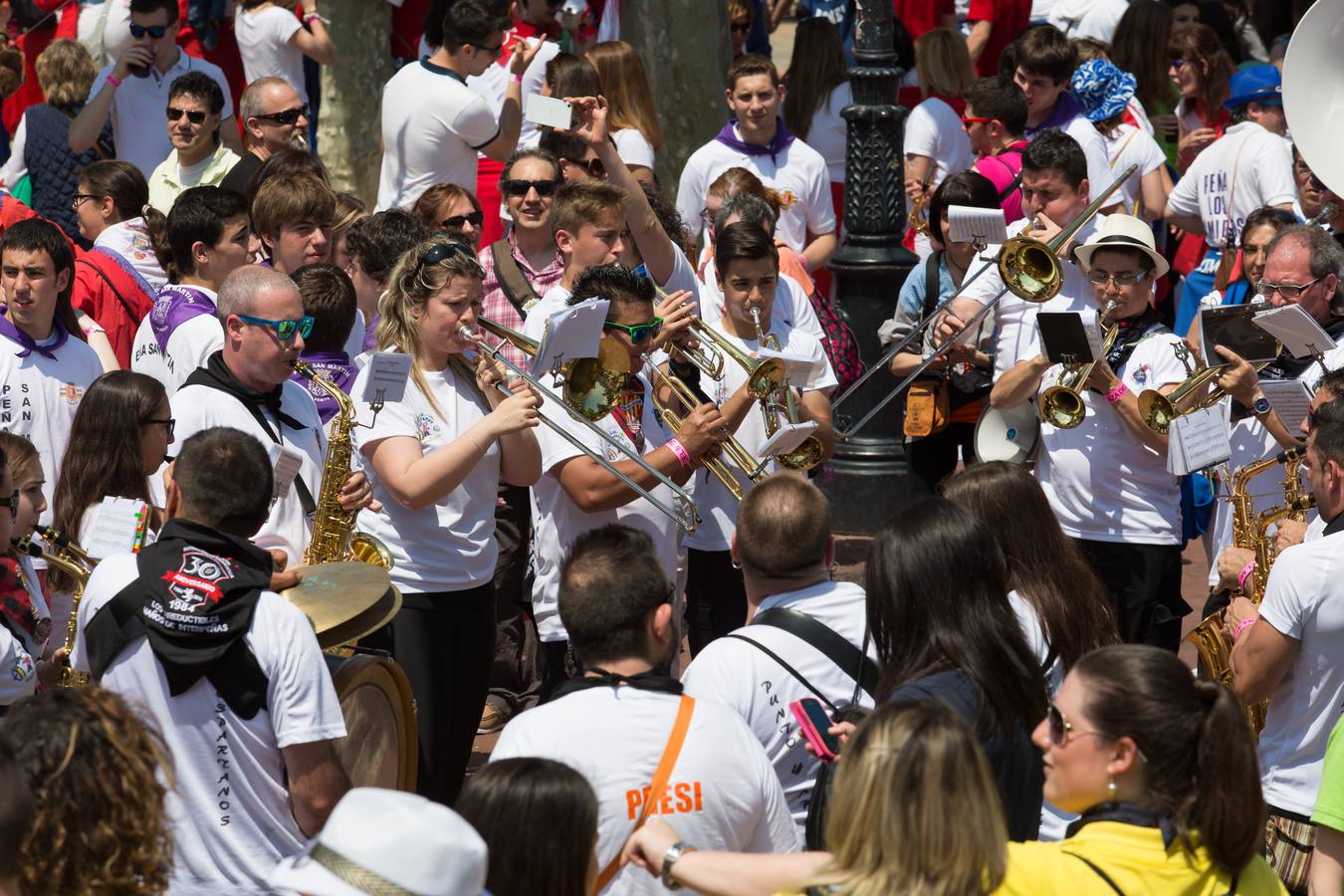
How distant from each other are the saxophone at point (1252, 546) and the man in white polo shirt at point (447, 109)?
410cm

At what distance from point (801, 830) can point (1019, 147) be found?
553cm

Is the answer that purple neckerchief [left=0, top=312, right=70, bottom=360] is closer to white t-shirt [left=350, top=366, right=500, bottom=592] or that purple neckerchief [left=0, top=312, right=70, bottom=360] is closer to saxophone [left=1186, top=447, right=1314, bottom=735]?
white t-shirt [left=350, top=366, right=500, bottom=592]

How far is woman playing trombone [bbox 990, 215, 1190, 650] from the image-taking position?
238 inches

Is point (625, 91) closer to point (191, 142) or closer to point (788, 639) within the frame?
point (191, 142)

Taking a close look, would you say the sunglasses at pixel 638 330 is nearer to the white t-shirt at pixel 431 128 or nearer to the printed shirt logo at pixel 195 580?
the printed shirt logo at pixel 195 580

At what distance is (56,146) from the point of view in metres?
9.29

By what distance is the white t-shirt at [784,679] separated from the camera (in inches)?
145

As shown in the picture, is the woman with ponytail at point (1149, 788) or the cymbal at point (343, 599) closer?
the woman with ponytail at point (1149, 788)

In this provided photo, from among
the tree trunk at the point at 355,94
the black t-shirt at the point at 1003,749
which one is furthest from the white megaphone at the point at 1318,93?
the tree trunk at the point at 355,94

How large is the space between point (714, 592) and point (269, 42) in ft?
19.1

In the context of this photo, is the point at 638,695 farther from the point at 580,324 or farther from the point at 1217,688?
the point at 580,324

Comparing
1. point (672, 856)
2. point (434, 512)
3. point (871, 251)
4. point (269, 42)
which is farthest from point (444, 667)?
point (269, 42)

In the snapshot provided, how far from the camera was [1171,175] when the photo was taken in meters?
10.8

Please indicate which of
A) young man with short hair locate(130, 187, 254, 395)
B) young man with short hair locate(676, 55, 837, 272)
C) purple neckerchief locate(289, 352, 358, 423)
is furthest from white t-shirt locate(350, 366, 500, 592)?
young man with short hair locate(676, 55, 837, 272)
